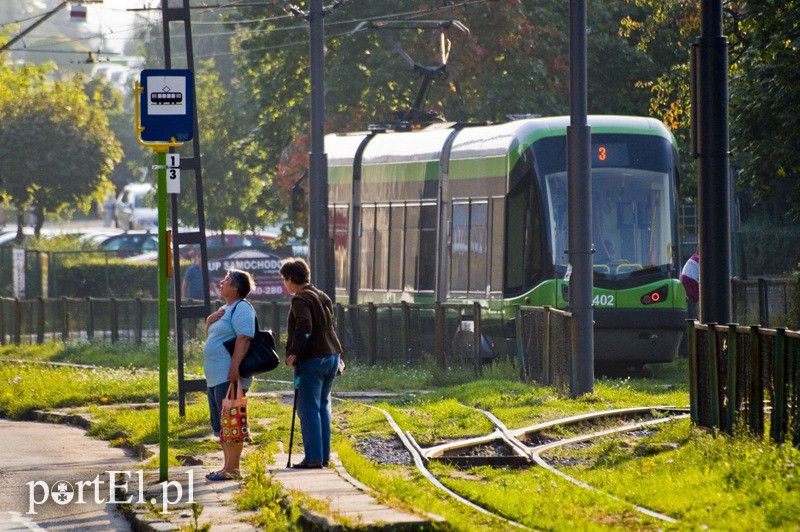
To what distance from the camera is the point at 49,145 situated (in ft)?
171

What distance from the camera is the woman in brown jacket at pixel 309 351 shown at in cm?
1177

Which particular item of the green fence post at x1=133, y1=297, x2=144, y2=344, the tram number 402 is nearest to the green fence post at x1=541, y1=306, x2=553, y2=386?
the tram number 402

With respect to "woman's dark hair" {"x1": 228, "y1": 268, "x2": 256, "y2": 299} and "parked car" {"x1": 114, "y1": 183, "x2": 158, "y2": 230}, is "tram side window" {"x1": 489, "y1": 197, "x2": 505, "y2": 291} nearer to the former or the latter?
"woman's dark hair" {"x1": 228, "y1": 268, "x2": 256, "y2": 299}

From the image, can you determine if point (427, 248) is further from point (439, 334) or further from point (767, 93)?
point (767, 93)

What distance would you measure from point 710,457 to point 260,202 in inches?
1232

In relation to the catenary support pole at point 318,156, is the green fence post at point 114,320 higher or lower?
lower

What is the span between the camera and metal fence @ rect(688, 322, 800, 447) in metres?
11.4

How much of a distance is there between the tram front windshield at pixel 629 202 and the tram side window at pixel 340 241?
6866 millimetres

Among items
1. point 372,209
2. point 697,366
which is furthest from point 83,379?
point 697,366

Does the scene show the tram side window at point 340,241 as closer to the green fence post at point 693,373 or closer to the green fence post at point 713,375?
the green fence post at point 693,373

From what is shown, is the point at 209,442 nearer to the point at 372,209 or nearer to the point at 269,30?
the point at 372,209

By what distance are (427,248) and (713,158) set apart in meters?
11.8

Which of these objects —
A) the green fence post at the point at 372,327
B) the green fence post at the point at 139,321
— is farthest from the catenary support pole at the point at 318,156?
the green fence post at the point at 139,321

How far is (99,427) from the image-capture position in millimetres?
16828
